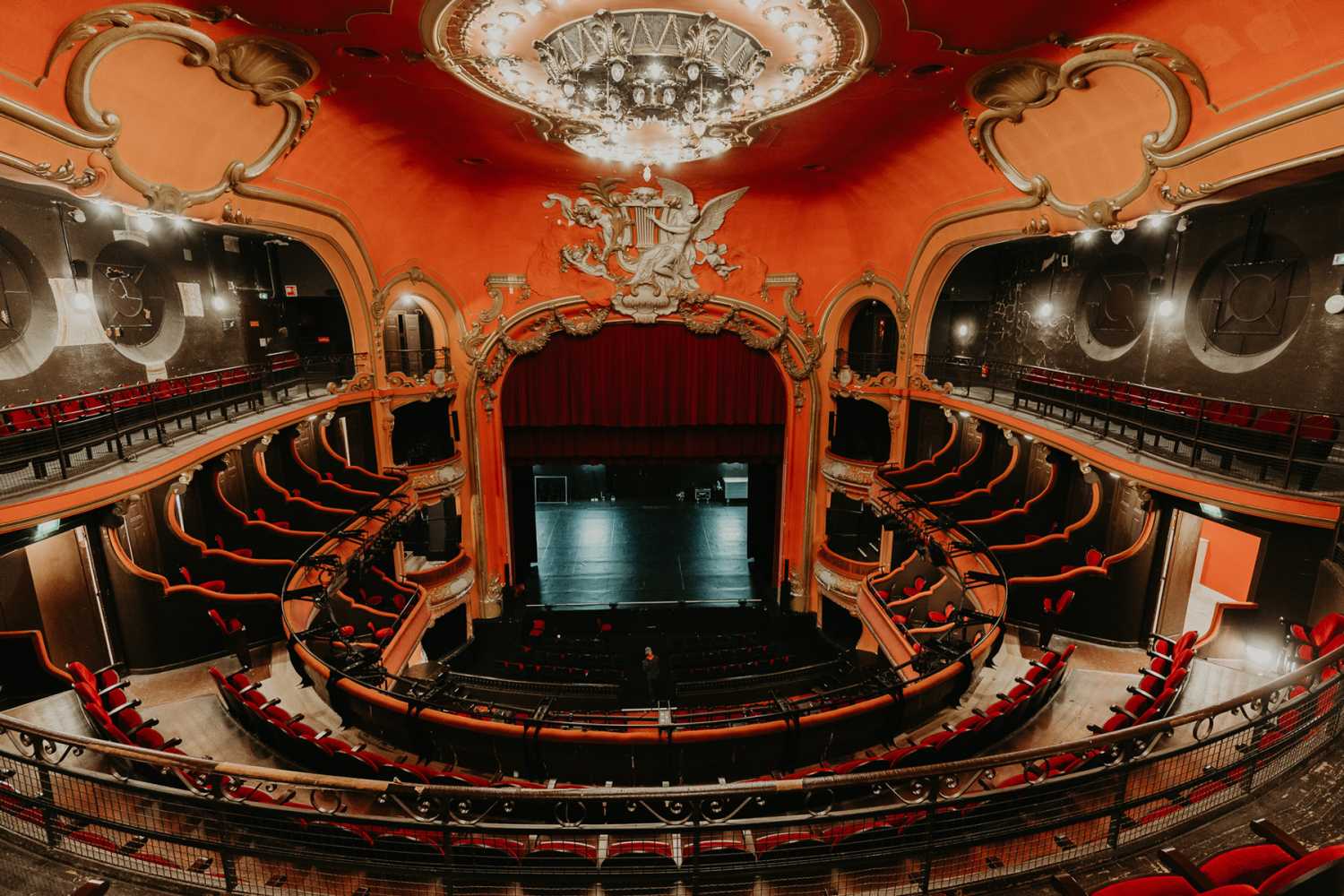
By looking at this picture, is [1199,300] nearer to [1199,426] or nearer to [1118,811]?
[1199,426]

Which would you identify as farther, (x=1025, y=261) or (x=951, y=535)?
(x=1025, y=261)

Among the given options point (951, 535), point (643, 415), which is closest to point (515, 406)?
point (643, 415)

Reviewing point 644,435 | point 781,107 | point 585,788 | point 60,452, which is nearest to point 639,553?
point 644,435

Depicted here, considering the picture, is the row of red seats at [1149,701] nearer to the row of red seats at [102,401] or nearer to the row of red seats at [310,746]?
the row of red seats at [310,746]

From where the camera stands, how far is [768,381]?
15047 millimetres

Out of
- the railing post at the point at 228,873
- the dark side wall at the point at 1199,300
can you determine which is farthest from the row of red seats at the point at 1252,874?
the dark side wall at the point at 1199,300

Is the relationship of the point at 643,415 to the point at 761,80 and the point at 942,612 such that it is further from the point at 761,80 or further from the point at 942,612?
the point at 761,80

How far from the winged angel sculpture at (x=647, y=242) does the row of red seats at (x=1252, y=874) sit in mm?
11972

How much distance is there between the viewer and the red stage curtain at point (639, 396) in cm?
1467

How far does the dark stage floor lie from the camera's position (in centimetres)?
1622

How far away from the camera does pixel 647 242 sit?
13555mm

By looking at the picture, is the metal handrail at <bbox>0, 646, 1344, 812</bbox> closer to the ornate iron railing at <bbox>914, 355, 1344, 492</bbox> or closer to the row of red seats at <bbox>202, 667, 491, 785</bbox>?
the row of red seats at <bbox>202, 667, 491, 785</bbox>

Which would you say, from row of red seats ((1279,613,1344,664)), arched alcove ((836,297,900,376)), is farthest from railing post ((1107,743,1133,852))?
arched alcove ((836,297,900,376))

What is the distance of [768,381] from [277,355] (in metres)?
10.7
